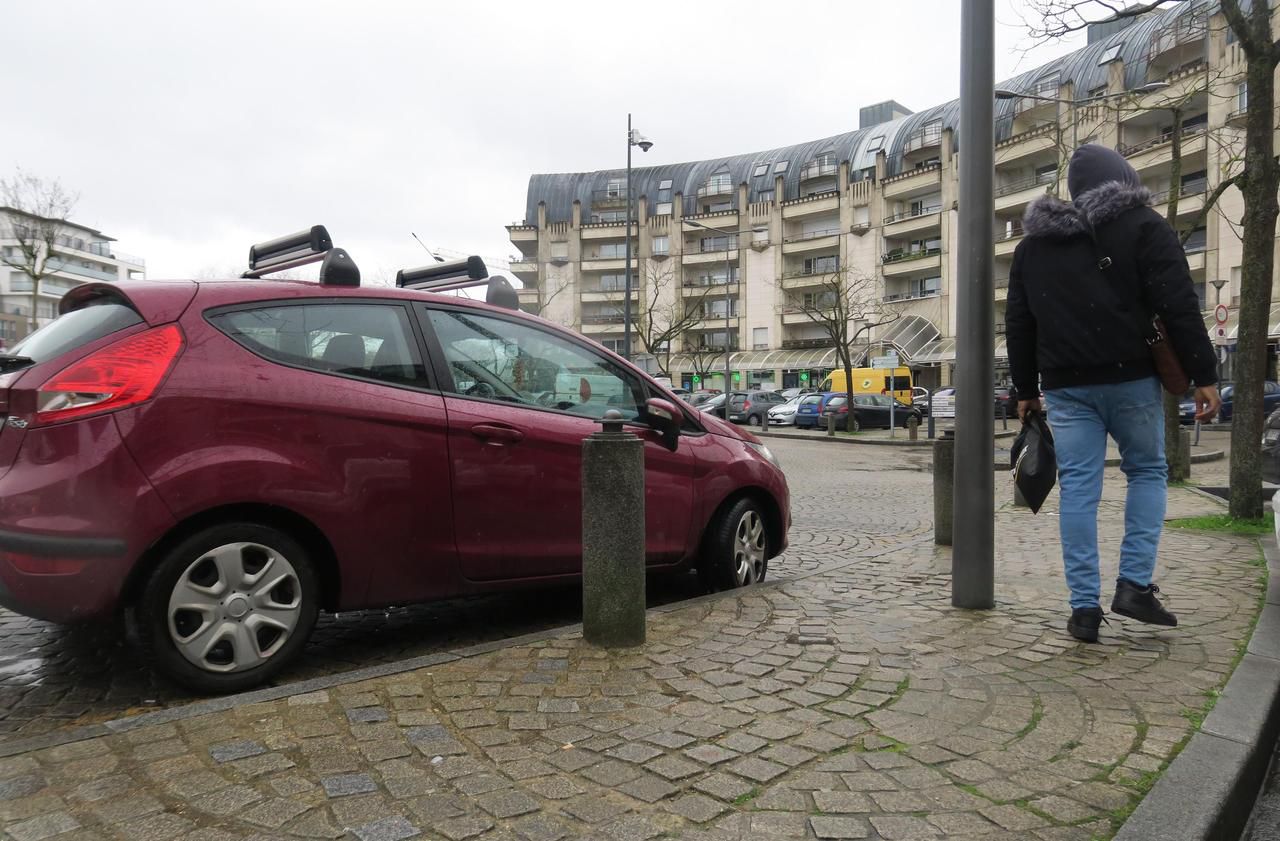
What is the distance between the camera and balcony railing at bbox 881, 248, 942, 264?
5331 cm

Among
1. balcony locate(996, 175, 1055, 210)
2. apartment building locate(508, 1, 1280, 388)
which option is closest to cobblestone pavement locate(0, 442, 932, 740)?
apartment building locate(508, 1, 1280, 388)

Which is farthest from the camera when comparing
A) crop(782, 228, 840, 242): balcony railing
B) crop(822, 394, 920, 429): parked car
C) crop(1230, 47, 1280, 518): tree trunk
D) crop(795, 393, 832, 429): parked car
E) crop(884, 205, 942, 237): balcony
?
crop(782, 228, 840, 242): balcony railing

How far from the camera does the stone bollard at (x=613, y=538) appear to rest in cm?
342

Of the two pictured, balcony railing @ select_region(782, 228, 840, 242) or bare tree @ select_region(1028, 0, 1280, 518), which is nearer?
bare tree @ select_region(1028, 0, 1280, 518)

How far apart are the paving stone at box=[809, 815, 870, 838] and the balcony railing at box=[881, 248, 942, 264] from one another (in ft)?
180

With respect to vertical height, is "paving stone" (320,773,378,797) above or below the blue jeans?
below

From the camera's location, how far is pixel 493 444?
3.64 metres

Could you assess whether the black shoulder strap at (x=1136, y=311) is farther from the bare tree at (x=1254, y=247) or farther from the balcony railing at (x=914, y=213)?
the balcony railing at (x=914, y=213)

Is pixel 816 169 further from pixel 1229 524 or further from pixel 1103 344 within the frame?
pixel 1103 344

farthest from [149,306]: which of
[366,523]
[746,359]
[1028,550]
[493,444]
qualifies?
[746,359]

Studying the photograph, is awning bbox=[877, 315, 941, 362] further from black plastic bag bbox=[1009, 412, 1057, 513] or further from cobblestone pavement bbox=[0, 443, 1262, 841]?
cobblestone pavement bbox=[0, 443, 1262, 841]

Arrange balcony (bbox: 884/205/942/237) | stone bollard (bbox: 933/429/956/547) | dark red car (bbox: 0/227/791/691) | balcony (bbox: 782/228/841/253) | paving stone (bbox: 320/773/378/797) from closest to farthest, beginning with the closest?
paving stone (bbox: 320/773/378/797) → dark red car (bbox: 0/227/791/691) → stone bollard (bbox: 933/429/956/547) → balcony (bbox: 884/205/942/237) → balcony (bbox: 782/228/841/253)

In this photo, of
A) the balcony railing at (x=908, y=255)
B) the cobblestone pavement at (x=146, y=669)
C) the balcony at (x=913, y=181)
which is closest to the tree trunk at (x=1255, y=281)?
the cobblestone pavement at (x=146, y=669)

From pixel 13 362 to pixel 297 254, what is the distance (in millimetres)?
1399
